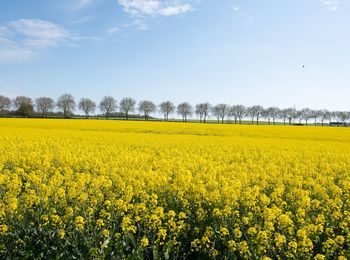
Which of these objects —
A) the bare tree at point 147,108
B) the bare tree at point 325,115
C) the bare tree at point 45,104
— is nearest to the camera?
the bare tree at point 45,104

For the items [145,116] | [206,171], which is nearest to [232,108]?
Answer: [145,116]

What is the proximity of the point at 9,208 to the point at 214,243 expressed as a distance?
10.4ft

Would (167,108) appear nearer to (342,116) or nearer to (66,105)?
(66,105)

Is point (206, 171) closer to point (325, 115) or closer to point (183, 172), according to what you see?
point (183, 172)

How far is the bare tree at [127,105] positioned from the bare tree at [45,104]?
17.5m

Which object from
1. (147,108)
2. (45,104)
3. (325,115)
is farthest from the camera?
(325,115)

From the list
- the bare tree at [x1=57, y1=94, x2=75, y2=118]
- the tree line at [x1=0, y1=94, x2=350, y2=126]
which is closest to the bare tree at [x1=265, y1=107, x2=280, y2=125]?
the tree line at [x1=0, y1=94, x2=350, y2=126]

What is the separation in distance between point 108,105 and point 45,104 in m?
15.7

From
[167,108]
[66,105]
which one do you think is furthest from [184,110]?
[66,105]

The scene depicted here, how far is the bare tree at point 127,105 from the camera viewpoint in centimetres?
8700

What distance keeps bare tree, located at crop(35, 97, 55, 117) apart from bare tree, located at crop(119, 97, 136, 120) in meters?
17.5

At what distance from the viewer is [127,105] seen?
8838cm

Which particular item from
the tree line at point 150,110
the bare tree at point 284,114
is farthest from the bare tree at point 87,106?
the bare tree at point 284,114

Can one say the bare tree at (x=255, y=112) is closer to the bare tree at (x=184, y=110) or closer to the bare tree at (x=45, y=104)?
the bare tree at (x=184, y=110)
